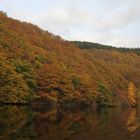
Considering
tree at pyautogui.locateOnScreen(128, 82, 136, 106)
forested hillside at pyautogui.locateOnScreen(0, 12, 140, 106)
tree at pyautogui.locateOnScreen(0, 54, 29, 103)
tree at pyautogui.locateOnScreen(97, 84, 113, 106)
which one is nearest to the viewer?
tree at pyautogui.locateOnScreen(0, 54, 29, 103)

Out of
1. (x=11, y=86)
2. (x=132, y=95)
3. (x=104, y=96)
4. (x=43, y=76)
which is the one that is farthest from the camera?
(x=132, y=95)

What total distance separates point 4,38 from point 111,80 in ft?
202

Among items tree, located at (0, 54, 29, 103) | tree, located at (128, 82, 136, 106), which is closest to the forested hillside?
tree, located at (0, 54, 29, 103)

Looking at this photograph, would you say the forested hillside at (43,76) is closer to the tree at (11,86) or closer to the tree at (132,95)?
the tree at (11,86)

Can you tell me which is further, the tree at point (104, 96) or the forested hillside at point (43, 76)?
the tree at point (104, 96)

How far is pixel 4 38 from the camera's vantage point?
103062 millimetres

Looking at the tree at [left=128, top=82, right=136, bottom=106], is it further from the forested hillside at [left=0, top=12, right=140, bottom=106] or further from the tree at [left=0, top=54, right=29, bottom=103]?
the tree at [left=0, top=54, right=29, bottom=103]

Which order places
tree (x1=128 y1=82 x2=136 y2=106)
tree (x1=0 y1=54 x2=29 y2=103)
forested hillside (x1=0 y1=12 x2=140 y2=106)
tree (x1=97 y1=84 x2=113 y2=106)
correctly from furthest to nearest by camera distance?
tree (x1=128 y1=82 x2=136 y2=106) < tree (x1=97 y1=84 x2=113 y2=106) < forested hillside (x1=0 y1=12 x2=140 y2=106) < tree (x1=0 y1=54 x2=29 y2=103)

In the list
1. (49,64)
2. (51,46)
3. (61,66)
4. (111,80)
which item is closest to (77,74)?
(61,66)

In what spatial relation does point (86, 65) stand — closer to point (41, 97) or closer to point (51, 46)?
point (51, 46)

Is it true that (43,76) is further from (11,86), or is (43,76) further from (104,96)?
(104,96)

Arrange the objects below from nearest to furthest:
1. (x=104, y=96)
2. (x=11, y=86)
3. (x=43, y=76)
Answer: (x=11, y=86)
(x=43, y=76)
(x=104, y=96)

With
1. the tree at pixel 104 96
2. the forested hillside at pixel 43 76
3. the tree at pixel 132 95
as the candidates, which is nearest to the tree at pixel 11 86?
the forested hillside at pixel 43 76

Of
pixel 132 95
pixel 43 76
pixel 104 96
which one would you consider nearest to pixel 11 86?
pixel 43 76
